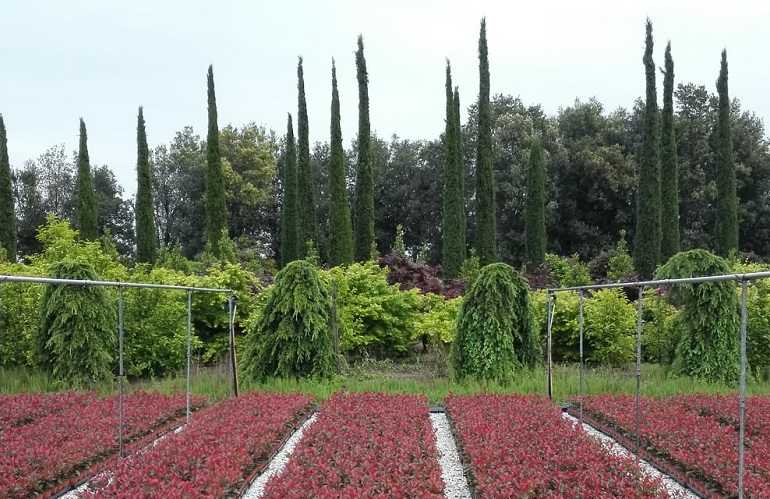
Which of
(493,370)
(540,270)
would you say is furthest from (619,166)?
(493,370)

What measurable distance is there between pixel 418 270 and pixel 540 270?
17.3ft

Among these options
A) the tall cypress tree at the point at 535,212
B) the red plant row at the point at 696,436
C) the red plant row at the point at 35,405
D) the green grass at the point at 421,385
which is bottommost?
the green grass at the point at 421,385

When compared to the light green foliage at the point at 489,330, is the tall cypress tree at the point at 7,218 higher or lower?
higher

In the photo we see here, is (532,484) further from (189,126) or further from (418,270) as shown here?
(189,126)

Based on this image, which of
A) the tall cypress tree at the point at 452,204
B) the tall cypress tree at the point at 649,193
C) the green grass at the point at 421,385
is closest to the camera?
the green grass at the point at 421,385

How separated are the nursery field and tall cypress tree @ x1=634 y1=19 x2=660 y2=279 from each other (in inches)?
566

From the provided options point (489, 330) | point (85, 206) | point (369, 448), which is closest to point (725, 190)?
point (489, 330)

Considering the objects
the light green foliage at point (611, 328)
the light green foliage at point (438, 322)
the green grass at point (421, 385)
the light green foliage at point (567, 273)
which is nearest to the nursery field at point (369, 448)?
the green grass at point (421, 385)

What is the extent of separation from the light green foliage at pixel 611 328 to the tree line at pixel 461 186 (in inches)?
359

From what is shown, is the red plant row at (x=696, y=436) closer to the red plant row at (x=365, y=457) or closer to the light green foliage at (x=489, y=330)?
the light green foliage at (x=489, y=330)

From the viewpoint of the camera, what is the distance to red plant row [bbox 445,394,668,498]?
5.11m

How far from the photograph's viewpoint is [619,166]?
28.9 meters

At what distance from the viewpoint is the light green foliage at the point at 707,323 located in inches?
411

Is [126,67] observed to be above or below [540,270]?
above
